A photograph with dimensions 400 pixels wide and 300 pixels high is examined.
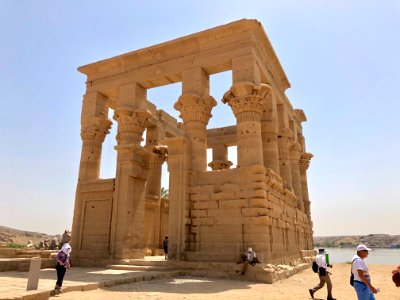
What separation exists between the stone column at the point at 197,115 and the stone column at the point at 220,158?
8.82 metres

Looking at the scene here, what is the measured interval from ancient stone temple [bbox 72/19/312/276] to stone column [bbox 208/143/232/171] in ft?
16.5

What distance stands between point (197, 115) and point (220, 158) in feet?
30.6

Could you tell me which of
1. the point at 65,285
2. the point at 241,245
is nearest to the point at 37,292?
the point at 65,285

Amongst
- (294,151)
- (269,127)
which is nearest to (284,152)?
(294,151)

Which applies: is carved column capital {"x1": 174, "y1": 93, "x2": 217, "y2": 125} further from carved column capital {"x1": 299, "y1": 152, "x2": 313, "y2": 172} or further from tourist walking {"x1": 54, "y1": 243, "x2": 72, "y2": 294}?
carved column capital {"x1": 299, "y1": 152, "x2": 313, "y2": 172}

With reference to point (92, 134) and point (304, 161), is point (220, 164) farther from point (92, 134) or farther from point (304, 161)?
point (92, 134)

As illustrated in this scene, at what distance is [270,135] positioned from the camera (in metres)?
15.9

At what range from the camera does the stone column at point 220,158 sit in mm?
22812

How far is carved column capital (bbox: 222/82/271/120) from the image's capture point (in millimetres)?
13062

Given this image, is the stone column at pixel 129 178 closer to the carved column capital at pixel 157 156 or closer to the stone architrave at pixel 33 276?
the carved column capital at pixel 157 156

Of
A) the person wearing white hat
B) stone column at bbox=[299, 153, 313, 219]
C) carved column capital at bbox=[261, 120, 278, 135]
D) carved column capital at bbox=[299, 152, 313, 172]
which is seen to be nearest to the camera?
the person wearing white hat

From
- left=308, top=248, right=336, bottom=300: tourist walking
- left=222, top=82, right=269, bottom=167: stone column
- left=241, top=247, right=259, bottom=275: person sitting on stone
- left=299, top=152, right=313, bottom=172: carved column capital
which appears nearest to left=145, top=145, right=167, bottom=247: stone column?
left=222, top=82, right=269, bottom=167: stone column

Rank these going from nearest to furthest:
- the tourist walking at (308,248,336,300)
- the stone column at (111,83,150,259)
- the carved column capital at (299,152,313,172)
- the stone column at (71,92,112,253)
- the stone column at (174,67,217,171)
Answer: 1. the tourist walking at (308,248,336,300)
2. the stone column at (174,67,217,171)
3. the stone column at (111,83,150,259)
4. the stone column at (71,92,112,253)
5. the carved column capital at (299,152,313,172)

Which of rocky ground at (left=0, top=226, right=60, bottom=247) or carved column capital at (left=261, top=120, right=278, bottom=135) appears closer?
carved column capital at (left=261, top=120, right=278, bottom=135)
